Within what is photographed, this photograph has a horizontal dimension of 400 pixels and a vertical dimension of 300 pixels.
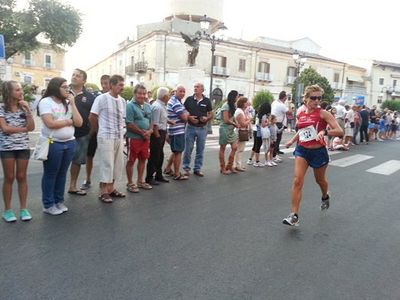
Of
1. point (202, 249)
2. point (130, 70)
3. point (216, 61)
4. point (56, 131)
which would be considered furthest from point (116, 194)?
point (130, 70)

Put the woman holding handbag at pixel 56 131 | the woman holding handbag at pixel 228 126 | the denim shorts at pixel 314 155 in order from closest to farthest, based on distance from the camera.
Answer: the woman holding handbag at pixel 56 131
the denim shorts at pixel 314 155
the woman holding handbag at pixel 228 126

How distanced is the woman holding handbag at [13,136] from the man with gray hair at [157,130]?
2661 millimetres

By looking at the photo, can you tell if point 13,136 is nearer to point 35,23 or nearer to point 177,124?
point 177,124

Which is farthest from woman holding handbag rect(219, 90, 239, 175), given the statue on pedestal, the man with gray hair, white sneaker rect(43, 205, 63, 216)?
the statue on pedestal

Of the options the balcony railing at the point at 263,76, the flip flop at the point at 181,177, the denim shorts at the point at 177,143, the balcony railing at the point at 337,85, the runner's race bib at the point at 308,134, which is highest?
the balcony railing at the point at 263,76

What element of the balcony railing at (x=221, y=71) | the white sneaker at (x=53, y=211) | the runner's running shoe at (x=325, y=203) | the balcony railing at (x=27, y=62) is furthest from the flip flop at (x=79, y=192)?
the balcony railing at (x=27, y=62)

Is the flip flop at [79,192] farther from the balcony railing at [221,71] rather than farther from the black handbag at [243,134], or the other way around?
the balcony railing at [221,71]

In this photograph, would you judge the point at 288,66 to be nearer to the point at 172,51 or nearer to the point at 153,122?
the point at 172,51

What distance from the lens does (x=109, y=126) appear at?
5.61m

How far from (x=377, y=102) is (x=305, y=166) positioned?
215 ft

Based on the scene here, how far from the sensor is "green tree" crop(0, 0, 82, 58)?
24.3 m

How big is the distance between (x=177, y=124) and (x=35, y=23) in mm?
22352

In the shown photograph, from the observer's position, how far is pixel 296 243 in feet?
14.8

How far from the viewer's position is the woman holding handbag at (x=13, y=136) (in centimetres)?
445
